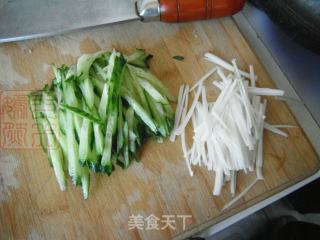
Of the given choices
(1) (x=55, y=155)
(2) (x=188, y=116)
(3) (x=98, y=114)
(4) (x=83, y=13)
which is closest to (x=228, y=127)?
(2) (x=188, y=116)

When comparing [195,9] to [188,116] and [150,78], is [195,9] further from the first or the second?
[188,116]

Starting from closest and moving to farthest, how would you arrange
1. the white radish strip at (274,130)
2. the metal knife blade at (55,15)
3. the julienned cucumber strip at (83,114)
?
the julienned cucumber strip at (83,114)
the white radish strip at (274,130)
the metal knife blade at (55,15)

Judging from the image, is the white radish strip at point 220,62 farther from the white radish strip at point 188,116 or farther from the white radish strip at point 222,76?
the white radish strip at point 188,116

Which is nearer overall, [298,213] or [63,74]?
[63,74]

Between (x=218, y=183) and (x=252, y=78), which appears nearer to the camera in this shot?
(x=218, y=183)

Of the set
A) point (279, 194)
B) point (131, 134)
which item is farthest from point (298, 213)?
point (131, 134)

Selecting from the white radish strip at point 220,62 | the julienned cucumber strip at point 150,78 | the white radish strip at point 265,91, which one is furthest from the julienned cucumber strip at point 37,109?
the white radish strip at point 265,91

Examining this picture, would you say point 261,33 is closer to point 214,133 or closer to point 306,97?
point 306,97
